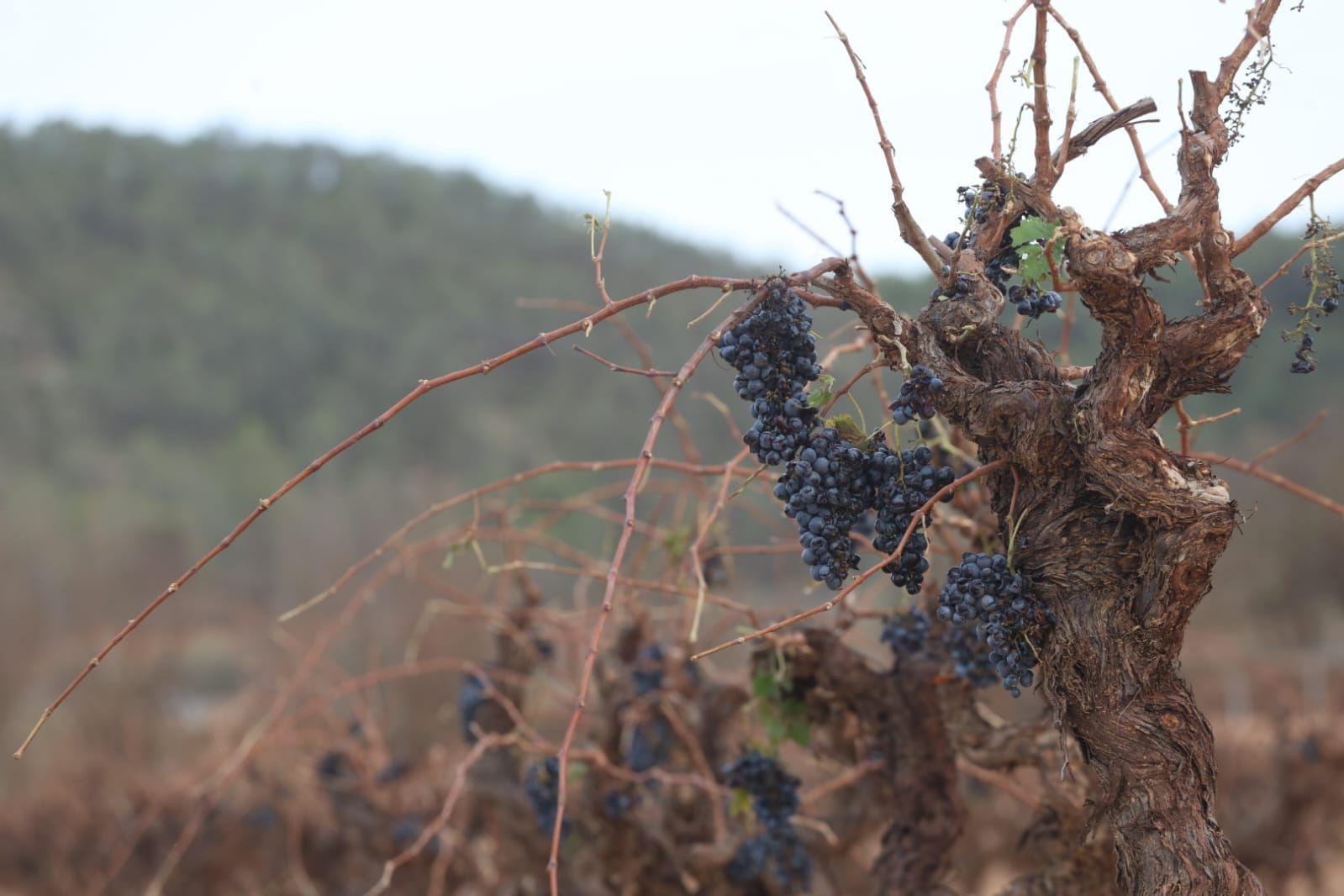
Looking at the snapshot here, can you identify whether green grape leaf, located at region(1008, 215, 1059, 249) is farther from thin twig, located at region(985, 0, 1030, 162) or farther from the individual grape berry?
the individual grape berry

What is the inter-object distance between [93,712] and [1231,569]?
14.4 meters

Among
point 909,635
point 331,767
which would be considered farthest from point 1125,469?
point 331,767

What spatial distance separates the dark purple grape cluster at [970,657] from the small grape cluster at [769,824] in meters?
0.46

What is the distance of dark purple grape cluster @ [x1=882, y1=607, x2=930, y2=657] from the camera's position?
194 centimetres

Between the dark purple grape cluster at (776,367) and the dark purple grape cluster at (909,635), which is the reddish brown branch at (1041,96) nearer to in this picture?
the dark purple grape cluster at (776,367)

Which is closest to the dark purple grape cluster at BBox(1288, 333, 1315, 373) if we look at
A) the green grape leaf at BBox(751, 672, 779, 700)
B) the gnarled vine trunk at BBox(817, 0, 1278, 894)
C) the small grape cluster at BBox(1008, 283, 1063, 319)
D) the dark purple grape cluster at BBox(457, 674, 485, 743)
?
the gnarled vine trunk at BBox(817, 0, 1278, 894)

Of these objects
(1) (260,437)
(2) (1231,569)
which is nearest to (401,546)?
(2) (1231,569)

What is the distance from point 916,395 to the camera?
1240 mm

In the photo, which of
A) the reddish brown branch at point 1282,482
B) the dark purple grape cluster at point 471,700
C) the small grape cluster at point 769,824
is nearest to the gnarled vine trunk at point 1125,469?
the reddish brown branch at point 1282,482

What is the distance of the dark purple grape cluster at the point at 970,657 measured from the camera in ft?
5.80

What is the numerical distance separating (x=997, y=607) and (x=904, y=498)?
162 mm

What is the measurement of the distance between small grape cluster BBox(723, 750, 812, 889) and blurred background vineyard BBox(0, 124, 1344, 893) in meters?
0.67

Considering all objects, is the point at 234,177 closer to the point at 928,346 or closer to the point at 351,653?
the point at 351,653

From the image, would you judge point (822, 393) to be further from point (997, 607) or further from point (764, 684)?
point (764, 684)
